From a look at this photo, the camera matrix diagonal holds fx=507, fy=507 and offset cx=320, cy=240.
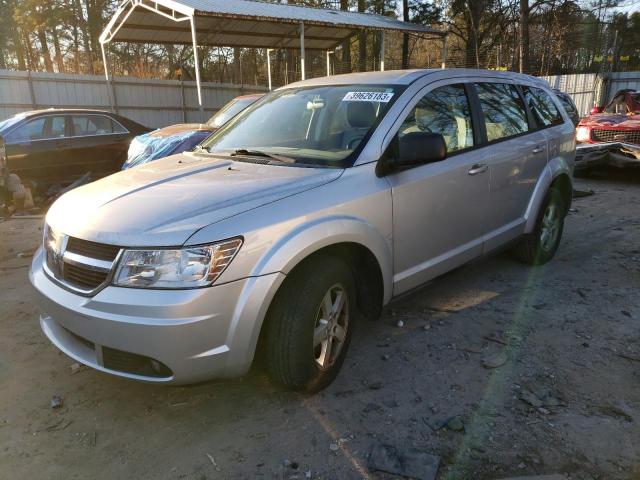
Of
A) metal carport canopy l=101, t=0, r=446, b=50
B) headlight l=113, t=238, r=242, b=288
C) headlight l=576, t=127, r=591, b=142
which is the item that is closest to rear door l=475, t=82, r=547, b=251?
headlight l=113, t=238, r=242, b=288

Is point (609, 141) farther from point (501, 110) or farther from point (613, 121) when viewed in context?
point (501, 110)

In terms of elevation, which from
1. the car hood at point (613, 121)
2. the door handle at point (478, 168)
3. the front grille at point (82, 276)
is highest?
the door handle at point (478, 168)

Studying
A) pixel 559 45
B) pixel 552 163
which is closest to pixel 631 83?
pixel 559 45

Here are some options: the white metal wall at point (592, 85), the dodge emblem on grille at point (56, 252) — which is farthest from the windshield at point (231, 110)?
the white metal wall at point (592, 85)

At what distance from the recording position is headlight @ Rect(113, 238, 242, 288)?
227 cm

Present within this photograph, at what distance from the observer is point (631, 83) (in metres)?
20.7

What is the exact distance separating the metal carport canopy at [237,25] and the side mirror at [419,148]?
35.3 ft

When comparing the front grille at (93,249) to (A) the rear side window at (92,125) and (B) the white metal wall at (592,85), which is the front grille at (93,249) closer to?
(A) the rear side window at (92,125)

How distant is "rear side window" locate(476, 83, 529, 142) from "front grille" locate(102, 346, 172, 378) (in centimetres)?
291

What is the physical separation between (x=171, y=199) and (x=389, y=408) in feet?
5.29

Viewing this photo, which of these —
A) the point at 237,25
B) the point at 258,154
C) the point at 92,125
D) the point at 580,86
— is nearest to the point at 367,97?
the point at 258,154

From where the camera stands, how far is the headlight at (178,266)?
7.44ft

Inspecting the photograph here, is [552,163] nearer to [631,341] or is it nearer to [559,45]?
[631,341]

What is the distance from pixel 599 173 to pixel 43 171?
1070 cm
